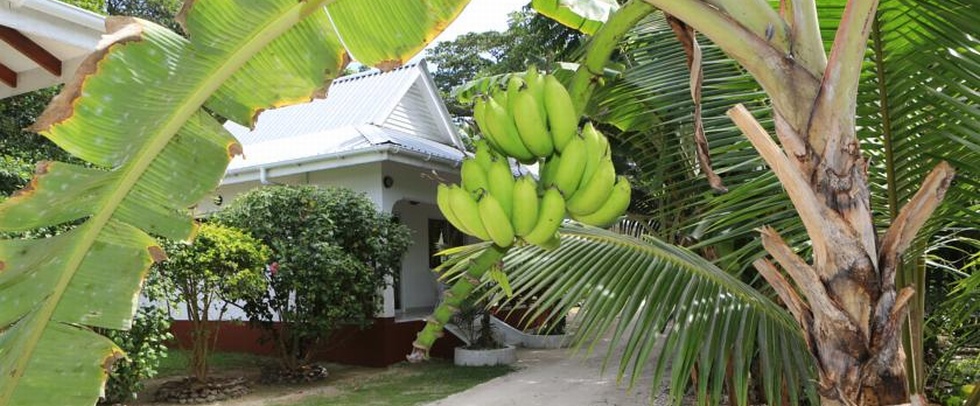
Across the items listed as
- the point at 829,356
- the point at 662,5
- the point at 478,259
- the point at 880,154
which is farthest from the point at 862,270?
the point at 880,154

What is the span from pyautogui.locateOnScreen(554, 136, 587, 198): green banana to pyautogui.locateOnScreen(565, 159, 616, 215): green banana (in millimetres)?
21

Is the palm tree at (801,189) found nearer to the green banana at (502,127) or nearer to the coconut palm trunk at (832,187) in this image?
the coconut palm trunk at (832,187)

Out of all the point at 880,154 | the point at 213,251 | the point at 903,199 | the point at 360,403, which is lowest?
the point at 360,403

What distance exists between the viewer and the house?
1083cm

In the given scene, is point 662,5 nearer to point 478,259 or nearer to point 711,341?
point 478,259

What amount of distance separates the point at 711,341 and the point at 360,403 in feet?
19.4

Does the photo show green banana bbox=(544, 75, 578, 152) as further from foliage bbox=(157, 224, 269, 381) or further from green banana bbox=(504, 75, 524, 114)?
foliage bbox=(157, 224, 269, 381)

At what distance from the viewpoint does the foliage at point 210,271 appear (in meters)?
8.20

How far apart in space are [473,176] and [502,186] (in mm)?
99

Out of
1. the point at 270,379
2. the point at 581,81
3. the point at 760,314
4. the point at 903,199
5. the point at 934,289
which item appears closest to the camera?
the point at 581,81

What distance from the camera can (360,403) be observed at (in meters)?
8.20

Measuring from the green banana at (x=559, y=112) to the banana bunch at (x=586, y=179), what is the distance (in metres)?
0.03

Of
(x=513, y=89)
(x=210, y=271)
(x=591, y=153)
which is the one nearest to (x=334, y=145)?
(x=210, y=271)

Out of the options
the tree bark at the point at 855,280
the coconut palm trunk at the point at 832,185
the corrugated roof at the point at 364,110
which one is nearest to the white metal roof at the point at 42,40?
the coconut palm trunk at the point at 832,185
